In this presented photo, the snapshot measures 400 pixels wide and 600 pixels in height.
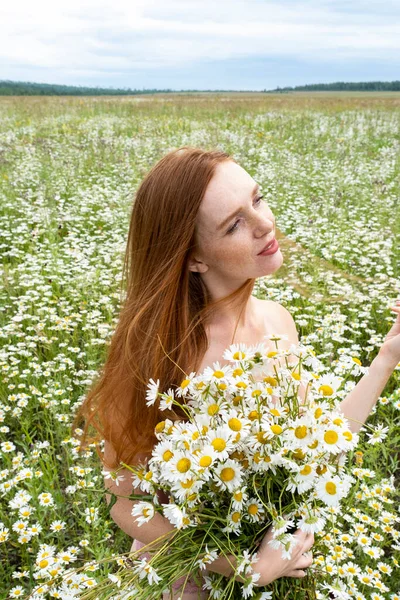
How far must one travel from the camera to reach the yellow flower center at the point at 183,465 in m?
0.98

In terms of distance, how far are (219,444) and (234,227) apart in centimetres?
68

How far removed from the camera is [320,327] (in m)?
3.48

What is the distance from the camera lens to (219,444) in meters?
0.98

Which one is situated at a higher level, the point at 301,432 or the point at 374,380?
the point at 301,432

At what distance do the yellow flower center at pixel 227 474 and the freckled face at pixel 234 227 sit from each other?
2.10 feet

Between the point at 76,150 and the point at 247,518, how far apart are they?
31.5ft

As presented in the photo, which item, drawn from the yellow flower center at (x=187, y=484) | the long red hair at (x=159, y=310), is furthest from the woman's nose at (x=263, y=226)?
the yellow flower center at (x=187, y=484)

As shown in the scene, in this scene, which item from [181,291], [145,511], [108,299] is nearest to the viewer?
[145,511]

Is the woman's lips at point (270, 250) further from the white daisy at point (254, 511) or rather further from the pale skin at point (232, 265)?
the white daisy at point (254, 511)

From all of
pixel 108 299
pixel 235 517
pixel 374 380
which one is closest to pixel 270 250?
pixel 374 380

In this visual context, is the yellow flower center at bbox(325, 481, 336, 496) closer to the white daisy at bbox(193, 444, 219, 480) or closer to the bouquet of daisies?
the bouquet of daisies

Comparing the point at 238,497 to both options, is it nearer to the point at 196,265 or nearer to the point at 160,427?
the point at 160,427

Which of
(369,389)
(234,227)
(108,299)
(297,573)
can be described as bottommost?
(108,299)

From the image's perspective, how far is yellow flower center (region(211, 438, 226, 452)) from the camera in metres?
0.98
